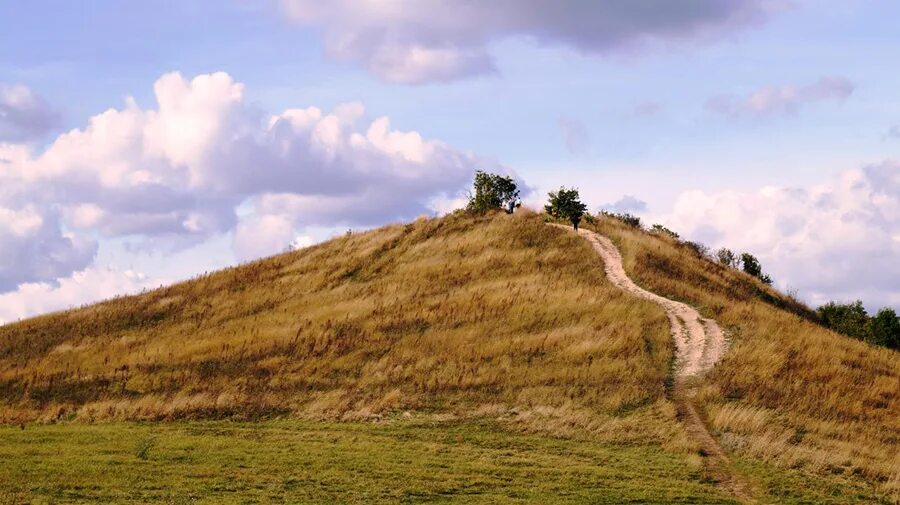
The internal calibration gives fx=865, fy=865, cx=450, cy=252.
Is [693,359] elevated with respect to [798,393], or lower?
elevated

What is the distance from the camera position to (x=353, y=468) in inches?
1008

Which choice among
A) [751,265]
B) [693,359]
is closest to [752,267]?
[751,265]

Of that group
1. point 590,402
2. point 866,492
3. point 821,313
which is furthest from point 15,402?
point 821,313

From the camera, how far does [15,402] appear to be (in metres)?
41.0

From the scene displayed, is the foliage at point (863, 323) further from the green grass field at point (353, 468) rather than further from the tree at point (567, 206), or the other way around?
the green grass field at point (353, 468)

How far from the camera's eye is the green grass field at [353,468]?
890 inches

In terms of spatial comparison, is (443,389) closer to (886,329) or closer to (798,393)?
(798,393)

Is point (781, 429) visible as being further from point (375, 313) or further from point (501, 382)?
point (375, 313)

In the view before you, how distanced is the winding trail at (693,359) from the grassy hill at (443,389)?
22.2 inches

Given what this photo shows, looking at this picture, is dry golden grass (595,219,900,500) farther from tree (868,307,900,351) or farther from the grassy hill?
tree (868,307,900,351)

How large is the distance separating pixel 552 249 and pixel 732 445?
30440 millimetres

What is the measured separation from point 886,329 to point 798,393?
1424 inches

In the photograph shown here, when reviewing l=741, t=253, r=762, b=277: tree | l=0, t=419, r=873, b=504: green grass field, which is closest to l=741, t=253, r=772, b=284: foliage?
l=741, t=253, r=762, b=277: tree

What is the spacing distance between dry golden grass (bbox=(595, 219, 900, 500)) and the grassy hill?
0.41 ft
